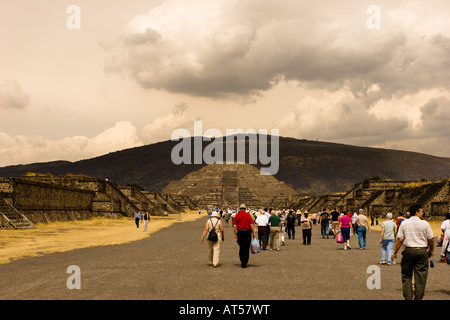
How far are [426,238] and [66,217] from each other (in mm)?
44171

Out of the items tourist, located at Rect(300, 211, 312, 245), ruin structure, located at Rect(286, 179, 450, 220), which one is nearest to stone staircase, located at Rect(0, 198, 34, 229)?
tourist, located at Rect(300, 211, 312, 245)

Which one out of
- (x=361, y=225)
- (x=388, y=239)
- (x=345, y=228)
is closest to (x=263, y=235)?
(x=345, y=228)

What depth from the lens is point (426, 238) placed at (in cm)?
985

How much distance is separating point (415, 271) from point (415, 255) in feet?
0.98

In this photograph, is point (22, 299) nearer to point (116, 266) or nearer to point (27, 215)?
point (116, 266)

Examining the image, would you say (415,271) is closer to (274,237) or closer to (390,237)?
(390,237)

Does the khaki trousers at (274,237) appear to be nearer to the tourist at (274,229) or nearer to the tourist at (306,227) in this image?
the tourist at (274,229)

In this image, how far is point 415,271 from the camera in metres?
9.48

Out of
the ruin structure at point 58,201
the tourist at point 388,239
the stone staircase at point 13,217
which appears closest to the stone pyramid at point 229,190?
the ruin structure at point 58,201

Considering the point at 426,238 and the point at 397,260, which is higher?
the point at 426,238

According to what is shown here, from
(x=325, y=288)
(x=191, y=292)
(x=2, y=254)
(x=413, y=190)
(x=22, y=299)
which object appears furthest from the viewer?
(x=413, y=190)

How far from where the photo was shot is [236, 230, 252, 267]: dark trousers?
15.4 meters
